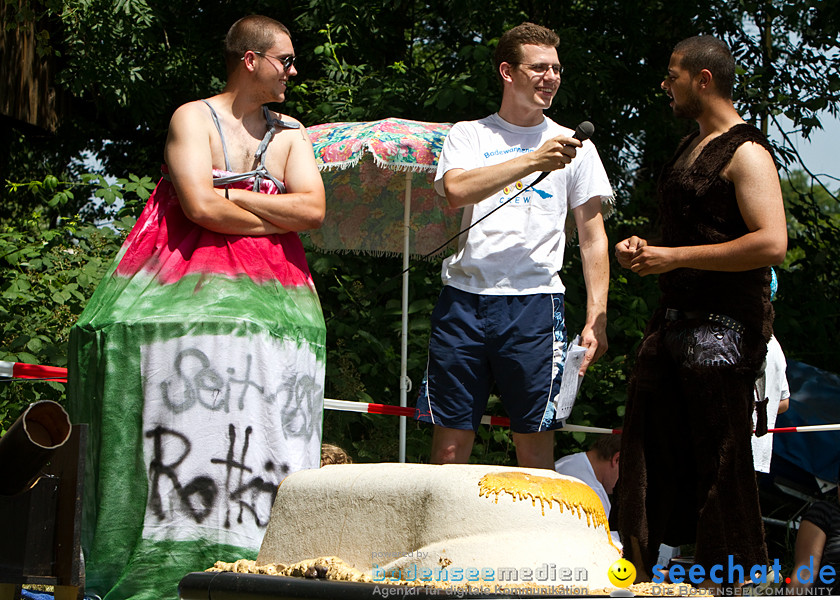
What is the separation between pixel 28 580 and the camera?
99.7 inches

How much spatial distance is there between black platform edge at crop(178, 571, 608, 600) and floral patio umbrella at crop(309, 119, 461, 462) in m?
3.11

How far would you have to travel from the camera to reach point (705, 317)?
3352 mm

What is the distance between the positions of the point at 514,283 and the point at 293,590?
1811mm

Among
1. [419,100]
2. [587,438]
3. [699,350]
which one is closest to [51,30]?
[419,100]

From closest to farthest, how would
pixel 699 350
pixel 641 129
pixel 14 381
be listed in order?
pixel 699 350 → pixel 14 381 → pixel 641 129

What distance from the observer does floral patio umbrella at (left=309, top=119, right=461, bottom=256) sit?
5766 mm

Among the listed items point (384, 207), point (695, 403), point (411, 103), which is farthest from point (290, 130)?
point (411, 103)

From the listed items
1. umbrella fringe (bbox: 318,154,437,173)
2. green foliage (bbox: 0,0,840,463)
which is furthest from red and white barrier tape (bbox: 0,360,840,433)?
umbrella fringe (bbox: 318,154,437,173)

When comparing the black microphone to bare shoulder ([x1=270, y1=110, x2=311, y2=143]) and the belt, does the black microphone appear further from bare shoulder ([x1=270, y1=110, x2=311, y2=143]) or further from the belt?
bare shoulder ([x1=270, y1=110, x2=311, y2=143])

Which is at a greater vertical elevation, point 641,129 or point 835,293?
point 641,129

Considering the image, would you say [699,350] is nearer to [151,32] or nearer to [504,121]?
[504,121]

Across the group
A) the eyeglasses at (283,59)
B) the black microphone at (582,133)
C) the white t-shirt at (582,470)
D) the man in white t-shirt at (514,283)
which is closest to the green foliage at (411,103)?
the white t-shirt at (582,470)

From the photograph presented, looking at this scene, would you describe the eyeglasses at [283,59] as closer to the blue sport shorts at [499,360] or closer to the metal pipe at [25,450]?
the blue sport shorts at [499,360]

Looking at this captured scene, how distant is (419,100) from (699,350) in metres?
4.92
